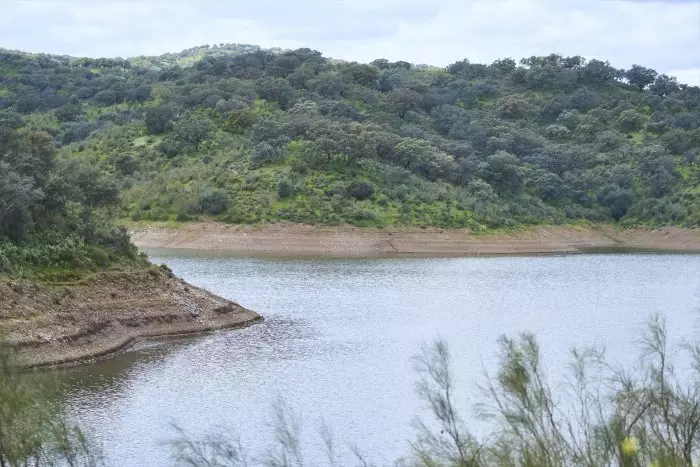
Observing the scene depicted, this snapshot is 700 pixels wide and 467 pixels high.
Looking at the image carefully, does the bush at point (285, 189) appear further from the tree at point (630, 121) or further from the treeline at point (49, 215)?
the tree at point (630, 121)

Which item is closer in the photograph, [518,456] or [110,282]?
[518,456]

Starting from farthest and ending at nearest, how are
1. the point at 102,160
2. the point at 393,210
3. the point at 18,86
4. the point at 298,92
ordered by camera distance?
the point at 18,86 < the point at 298,92 < the point at 102,160 < the point at 393,210

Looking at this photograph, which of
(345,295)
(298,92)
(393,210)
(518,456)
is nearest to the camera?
(518,456)

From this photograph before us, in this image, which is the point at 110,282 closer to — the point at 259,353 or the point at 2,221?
the point at 2,221

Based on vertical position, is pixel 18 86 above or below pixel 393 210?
above

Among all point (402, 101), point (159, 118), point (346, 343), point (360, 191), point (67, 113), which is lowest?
point (346, 343)

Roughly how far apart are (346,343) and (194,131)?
7556 cm

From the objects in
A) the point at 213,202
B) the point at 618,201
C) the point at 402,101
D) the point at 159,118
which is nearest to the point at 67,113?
the point at 159,118

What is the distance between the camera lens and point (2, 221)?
44.2 meters

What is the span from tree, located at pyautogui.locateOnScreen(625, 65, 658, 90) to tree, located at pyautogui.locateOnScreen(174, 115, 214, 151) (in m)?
82.2

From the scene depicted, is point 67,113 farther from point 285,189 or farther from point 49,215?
point 49,215

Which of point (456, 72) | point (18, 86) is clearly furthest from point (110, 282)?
point (456, 72)

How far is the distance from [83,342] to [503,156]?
85.9 m

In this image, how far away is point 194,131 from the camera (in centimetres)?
11606
